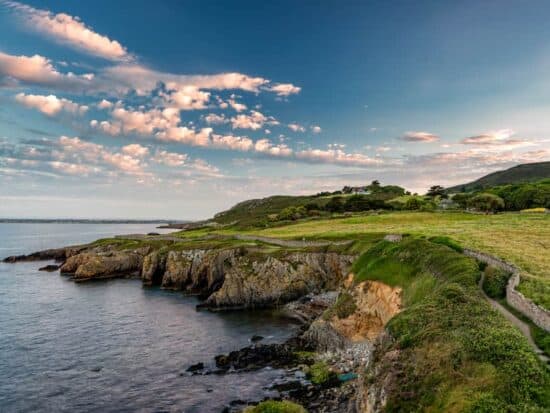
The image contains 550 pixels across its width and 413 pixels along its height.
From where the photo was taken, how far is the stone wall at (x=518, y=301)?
21422mm

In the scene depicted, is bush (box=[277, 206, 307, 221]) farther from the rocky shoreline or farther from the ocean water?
the ocean water

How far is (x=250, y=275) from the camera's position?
65.5m

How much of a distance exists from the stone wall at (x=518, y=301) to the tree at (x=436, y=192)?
13657 cm

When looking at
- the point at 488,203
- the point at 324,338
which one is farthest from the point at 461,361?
Result: the point at 488,203

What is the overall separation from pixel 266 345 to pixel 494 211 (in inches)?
3492

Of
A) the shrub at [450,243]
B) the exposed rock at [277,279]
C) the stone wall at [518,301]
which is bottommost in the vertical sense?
the exposed rock at [277,279]

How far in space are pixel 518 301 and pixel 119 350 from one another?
1492 inches

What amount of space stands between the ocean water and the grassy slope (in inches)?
650

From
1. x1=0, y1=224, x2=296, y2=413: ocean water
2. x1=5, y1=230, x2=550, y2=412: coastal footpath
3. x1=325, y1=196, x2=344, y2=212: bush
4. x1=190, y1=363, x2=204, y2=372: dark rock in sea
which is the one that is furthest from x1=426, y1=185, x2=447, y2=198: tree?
x1=190, y1=363, x2=204, y2=372: dark rock in sea

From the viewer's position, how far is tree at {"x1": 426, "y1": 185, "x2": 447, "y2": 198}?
540 ft

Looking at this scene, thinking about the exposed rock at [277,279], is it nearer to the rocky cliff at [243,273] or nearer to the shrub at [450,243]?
the rocky cliff at [243,273]

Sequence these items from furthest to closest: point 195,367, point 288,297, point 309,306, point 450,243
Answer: point 288,297
point 309,306
point 450,243
point 195,367

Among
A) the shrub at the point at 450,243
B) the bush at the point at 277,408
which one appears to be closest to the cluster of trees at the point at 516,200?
the shrub at the point at 450,243

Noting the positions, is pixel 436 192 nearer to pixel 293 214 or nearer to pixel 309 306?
pixel 293 214
